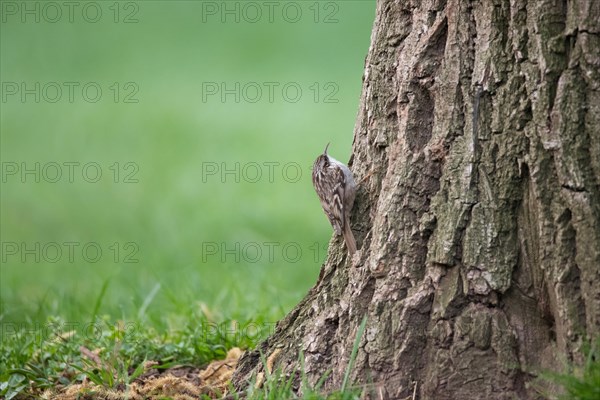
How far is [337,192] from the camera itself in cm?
496

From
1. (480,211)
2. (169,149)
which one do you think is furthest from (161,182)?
(480,211)

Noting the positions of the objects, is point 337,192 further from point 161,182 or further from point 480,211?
point 161,182

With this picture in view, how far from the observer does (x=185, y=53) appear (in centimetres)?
1945

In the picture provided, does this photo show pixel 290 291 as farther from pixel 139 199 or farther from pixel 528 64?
pixel 139 199

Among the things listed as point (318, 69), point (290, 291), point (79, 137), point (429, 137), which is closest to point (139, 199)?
point (79, 137)

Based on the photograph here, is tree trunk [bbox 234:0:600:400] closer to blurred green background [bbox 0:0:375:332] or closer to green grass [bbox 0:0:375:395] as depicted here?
green grass [bbox 0:0:375:395]

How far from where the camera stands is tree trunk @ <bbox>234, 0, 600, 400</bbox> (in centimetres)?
373

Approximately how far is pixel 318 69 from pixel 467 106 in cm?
1412

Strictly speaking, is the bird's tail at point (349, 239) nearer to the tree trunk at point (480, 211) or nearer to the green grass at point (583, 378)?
the tree trunk at point (480, 211)

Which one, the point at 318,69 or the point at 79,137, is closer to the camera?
the point at 79,137

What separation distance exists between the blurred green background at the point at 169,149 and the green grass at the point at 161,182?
0.13 ft

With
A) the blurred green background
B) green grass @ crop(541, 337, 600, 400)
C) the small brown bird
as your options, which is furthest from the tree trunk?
the blurred green background

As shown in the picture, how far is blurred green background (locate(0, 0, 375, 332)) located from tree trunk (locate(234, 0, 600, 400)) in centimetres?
212

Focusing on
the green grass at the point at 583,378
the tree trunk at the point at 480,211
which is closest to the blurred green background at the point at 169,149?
the tree trunk at the point at 480,211
